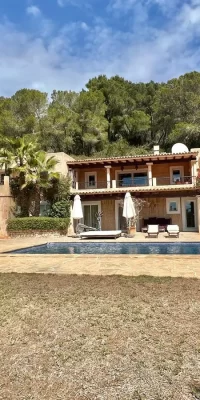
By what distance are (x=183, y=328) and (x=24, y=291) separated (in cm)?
365

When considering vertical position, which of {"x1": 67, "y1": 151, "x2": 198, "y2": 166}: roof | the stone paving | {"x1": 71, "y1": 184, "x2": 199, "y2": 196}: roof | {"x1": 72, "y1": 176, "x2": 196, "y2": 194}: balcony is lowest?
the stone paving

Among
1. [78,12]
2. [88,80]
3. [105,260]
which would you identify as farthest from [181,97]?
[105,260]

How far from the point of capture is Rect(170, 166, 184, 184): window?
2615 cm

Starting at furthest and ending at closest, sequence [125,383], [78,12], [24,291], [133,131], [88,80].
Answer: [88,80] < [133,131] < [78,12] < [24,291] < [125,383]

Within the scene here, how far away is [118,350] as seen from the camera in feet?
12.5

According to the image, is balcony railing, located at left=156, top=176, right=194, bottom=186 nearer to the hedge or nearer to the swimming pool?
the hedge

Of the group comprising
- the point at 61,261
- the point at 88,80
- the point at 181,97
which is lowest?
the point at 61,261

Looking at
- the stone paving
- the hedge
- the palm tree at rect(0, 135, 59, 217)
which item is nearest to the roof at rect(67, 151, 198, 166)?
the palm tree at rect(0, 135, 59, 217)

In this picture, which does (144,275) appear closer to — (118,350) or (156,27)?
(118,350)

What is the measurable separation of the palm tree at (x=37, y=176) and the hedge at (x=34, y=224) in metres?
1.95

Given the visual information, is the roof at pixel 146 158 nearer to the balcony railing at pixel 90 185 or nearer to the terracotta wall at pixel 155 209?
the balcony railing at pixel 90 185

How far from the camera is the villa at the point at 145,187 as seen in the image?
2428 cm

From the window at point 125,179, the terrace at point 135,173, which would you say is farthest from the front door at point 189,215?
the window at point 125,179

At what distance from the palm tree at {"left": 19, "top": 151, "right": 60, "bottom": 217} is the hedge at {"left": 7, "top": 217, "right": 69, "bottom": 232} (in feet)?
6.41
